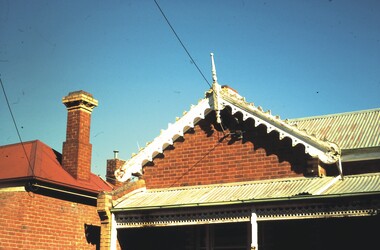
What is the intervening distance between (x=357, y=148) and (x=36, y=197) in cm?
989

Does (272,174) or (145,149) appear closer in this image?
(272,174)

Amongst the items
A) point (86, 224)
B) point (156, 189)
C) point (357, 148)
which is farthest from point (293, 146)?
point (86, 224)

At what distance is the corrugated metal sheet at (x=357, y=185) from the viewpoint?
1196cm

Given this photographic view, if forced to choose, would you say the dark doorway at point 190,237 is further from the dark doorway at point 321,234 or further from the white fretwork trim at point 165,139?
the white fretwork trim at point 165,139

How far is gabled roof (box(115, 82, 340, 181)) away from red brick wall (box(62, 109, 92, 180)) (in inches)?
118

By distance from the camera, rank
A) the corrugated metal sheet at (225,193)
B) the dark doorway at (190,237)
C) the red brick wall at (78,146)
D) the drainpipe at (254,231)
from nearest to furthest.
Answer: the drainpipe at (254,231) < the corrugated metal sheet at (225,193) < the dark doorway at (190,237) < the red brick wall at (78,146)

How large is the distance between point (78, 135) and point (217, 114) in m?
5.94

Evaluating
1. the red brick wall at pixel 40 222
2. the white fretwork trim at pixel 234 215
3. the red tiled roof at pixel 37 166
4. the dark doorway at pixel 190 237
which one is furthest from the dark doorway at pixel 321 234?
the red tiled roof at pixel 37 166

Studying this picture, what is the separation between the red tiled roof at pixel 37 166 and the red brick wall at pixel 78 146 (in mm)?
292

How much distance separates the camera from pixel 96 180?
19.8 metres

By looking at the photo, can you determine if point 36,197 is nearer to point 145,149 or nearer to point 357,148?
point 145,149

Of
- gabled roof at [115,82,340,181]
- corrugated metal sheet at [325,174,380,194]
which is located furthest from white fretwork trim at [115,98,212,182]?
corrugated metal sheet at [325,174,380,194]

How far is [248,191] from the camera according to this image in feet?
45.3

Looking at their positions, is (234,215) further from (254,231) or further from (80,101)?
(80,101)
